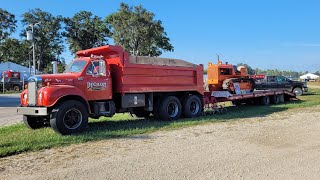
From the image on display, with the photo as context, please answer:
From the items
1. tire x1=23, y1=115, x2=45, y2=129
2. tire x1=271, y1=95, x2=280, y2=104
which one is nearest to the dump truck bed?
tire x1=23, y1=115, x2=45, y2=129

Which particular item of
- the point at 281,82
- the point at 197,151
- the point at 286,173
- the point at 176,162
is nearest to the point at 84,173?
the point at 176,162

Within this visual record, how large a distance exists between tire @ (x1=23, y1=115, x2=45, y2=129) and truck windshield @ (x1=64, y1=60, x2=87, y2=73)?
1823mm

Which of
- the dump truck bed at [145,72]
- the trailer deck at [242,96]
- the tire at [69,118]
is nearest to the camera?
the tire at [69,118]

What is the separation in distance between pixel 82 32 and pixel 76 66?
188ft

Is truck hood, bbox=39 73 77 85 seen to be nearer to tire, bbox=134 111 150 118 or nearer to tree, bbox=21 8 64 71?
tire, bbox=134 111 150 118

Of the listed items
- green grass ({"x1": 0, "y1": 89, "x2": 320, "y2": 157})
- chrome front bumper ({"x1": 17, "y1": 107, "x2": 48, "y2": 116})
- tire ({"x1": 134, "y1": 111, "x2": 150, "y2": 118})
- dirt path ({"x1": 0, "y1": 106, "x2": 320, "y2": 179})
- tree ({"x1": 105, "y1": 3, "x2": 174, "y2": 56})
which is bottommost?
dirt path ({"x1": 0, "y1": 106, "x2": 320, "y2": 179})

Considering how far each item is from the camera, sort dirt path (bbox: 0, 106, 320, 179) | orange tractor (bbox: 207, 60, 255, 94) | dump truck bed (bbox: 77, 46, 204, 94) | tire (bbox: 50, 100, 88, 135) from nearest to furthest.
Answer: dirt path (bbox: 0, 106, 320, 179) < tire (bbox: 50, 100, 88, 135) < dump truck bed (bbox: 77, 46, 204, 94) < orange tractor (bbox: 207, 60, 255, 94)

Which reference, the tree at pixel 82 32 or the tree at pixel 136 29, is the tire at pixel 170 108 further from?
the tree at pixel 82 32

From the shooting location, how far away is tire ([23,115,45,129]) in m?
11.8

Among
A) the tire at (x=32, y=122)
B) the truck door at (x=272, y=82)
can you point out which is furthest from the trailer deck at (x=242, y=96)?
the tire at (x=32, y=122)

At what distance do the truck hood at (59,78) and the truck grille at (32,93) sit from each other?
0.31m

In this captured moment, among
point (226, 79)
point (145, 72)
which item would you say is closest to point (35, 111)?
point (145, 72)

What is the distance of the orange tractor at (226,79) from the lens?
1981 centimetres

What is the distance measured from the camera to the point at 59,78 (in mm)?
11250
